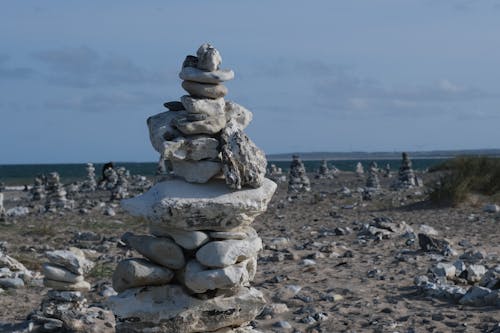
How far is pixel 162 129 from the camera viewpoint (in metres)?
6.82

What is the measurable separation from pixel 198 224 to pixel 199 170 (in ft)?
1.50

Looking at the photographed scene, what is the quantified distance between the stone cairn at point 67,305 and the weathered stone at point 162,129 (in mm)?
2335

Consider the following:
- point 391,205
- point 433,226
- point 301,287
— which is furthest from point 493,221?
point 301,287

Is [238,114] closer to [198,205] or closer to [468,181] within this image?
[198,205]

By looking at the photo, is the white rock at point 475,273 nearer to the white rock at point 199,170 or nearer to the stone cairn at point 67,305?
the stone cairn at point 67,305

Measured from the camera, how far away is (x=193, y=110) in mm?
6781

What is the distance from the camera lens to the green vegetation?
2111cm

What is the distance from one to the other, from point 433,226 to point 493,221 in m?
1.47

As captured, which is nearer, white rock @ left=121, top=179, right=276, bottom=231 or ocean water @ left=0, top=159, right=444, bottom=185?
white rock @ left=121, top=179, right=276, bottom=231

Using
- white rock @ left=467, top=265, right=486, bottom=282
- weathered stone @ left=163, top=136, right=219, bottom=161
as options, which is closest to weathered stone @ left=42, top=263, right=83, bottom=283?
weathered stone @ left=163, top=136, right=219, bottom=161

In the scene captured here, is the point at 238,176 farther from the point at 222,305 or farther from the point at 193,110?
the point at 222,305

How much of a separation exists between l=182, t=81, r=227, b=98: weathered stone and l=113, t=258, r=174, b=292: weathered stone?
151 centimetres

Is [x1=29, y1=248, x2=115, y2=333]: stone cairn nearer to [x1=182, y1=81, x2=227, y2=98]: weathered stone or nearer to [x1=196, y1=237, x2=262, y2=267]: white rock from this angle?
[x1=196, y1=237, x2=262, y2=267]: white rock

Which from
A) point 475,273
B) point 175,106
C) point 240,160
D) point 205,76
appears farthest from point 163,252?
point 475,273
